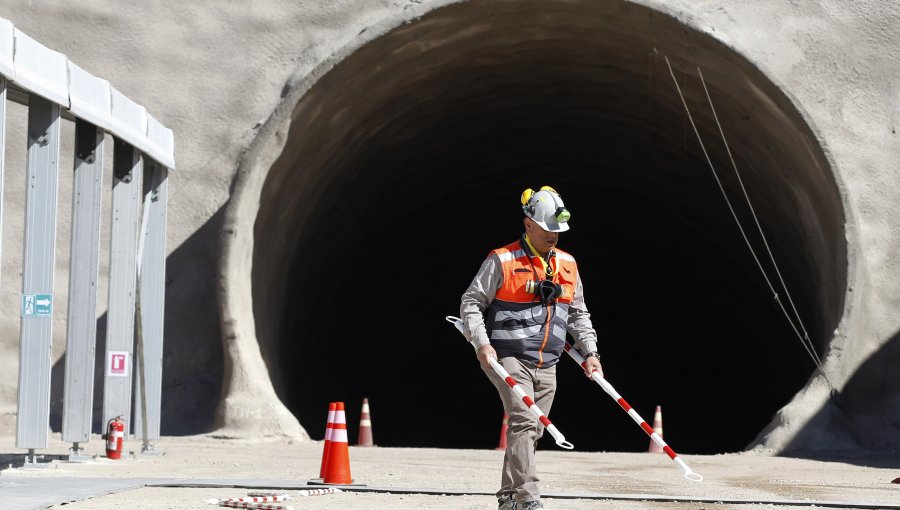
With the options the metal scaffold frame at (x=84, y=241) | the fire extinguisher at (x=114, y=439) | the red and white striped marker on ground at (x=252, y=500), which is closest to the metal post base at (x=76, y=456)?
the metal scaffold frame at (x=84, y=241)

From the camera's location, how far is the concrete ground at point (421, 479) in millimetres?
7691

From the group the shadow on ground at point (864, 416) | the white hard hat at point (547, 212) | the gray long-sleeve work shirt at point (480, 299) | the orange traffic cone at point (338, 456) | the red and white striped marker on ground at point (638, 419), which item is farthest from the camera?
the shadow on ground at point (864, 416)

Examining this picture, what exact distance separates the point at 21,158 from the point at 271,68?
313cm

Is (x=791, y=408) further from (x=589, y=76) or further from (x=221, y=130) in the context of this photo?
(x=221, y=130)

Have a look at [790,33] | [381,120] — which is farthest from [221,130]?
[790,33]

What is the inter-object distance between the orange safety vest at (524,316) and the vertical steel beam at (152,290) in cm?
603

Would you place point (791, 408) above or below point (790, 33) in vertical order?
below

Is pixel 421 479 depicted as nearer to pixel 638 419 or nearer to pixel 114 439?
pixel 114 439

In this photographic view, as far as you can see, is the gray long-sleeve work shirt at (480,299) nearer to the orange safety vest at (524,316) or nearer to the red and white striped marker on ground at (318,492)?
the orange safety vest at (524,316)

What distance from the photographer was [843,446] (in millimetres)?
13367

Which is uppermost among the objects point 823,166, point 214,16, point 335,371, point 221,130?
point 214,16

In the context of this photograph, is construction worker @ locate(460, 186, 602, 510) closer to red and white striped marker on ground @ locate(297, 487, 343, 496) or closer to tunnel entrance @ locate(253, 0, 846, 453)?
red and white striped marker on ground @ locate(297, 487, 343, 496)

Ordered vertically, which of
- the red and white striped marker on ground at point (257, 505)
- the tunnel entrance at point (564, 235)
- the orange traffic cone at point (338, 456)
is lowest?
the red and white striped marker on ground at point (257, 505)

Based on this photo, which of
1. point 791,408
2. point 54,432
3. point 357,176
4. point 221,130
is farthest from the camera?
point 357,176
